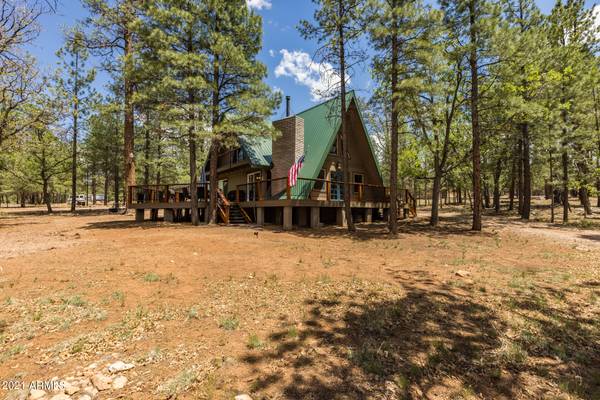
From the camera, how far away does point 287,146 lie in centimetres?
1595

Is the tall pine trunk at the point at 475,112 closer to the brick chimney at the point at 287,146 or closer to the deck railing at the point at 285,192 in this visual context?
the deck railing at the point at 285,192

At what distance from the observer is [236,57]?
41.1 feet

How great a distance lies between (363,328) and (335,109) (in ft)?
45.2

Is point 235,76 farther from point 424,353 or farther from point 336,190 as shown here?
point 424,353

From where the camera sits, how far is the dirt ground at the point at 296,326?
2895 millimetres

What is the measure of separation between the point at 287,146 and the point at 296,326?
12947mm

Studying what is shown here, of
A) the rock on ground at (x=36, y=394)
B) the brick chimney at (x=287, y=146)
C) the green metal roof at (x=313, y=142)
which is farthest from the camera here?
the brick chimney at (x=287, y=146)

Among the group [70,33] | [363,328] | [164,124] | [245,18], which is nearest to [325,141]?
[245,18]

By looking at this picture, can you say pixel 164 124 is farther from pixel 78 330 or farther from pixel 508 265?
pixel 508 265

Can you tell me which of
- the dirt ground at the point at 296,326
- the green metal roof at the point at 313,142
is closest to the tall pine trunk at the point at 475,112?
the dirt ground at the point at 296,326

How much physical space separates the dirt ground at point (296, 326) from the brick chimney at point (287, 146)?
8.61 m

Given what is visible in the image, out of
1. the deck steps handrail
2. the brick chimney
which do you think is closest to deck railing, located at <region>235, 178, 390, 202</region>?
the brick chimney

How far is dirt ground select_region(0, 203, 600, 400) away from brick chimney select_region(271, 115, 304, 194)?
28.2 ft

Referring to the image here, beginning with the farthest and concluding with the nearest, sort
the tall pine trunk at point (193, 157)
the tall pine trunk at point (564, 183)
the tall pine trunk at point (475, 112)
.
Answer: the tall pine trunk at point (564, 183) < the tall pine trunk at point (193, 157) < the tall pine trunk at point (475, 112)
